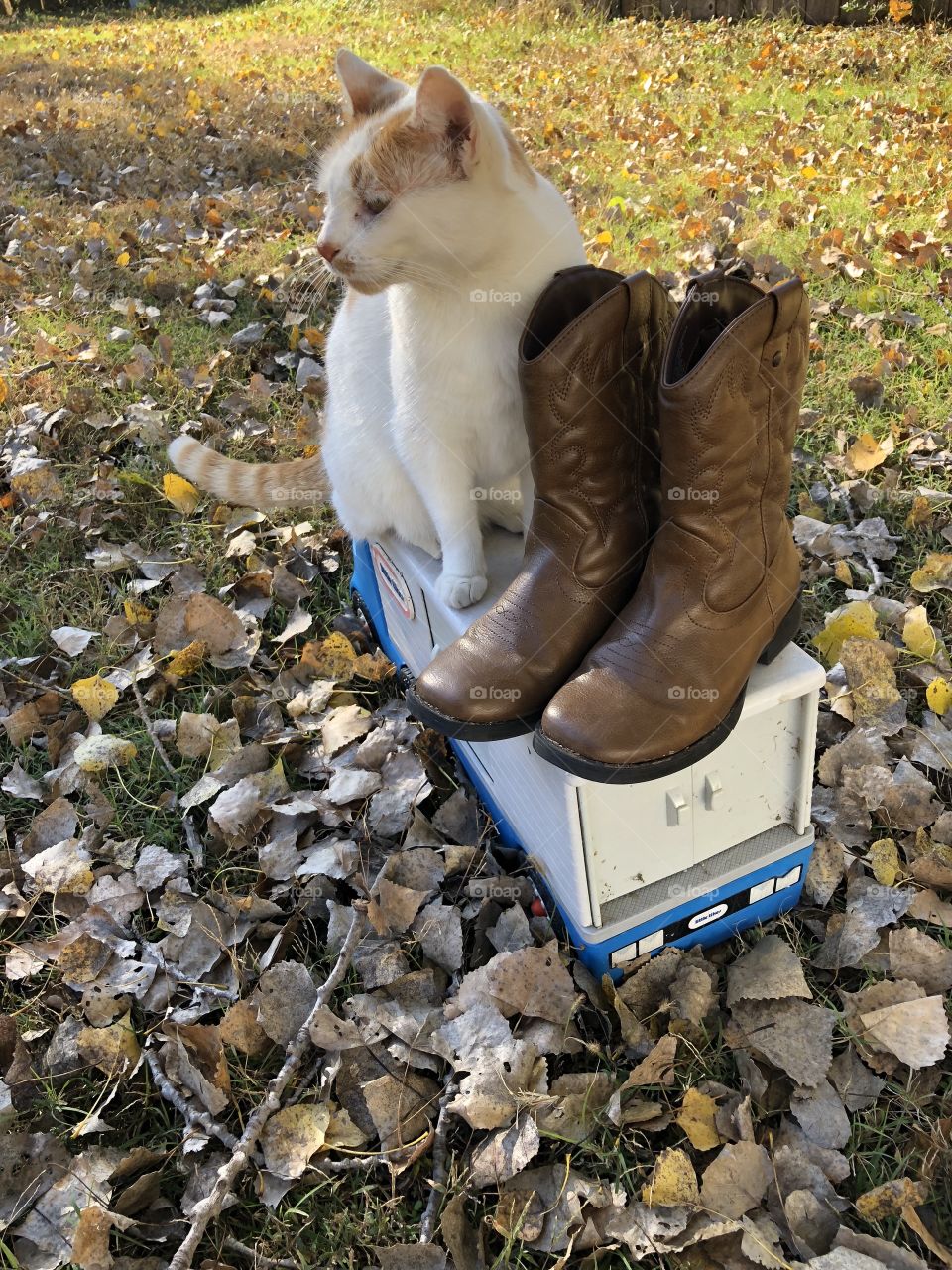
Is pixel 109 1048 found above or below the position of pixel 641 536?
below

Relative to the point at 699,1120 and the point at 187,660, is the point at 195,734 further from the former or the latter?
the point at 699,1120

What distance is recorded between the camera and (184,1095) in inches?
52.1

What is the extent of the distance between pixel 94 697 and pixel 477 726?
1.08 m

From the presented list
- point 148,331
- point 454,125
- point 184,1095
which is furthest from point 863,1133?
point 148,331

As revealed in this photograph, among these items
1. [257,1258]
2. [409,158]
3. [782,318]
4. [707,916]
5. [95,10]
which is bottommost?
[257,1258]

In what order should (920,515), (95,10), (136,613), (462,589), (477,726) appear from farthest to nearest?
(95,10), (136,613), (920,515), (462,589), (477,726)

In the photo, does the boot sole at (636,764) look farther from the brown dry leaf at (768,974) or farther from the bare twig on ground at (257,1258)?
the bare twig on ground at (257,1258)

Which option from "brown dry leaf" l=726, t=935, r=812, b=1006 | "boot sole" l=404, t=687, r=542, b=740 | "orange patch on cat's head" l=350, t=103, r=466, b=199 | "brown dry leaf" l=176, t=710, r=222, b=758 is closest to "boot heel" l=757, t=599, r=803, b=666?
"boot sole" l=404, t=687, r=542, b=740

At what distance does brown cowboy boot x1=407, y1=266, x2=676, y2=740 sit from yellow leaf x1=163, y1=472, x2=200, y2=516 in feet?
4.70

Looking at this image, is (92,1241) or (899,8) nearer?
(92,1241)

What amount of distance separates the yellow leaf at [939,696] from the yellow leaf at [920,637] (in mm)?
121

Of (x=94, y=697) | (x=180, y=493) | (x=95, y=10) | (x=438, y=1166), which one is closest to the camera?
(x=438, y=1166)

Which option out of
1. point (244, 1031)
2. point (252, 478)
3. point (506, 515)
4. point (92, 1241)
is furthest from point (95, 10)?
point (92, 1241)

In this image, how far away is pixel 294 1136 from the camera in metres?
1.25
